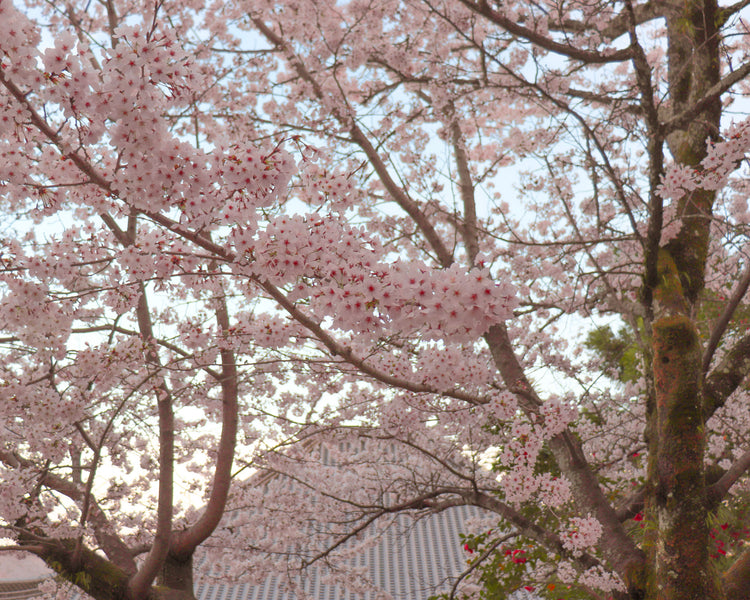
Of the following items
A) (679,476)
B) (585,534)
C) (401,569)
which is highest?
(401,569)

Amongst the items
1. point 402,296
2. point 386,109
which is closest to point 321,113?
point 386,109

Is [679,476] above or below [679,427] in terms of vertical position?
below

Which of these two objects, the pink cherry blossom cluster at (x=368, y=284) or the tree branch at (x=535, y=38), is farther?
the tree branch at (x=535, y=38)

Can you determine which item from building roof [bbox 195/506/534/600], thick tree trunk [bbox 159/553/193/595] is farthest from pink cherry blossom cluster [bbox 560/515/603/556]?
building roof [bbox 195/506/534/600]

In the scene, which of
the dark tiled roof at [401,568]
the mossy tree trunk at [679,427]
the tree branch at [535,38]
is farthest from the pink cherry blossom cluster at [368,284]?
the dark tiled roof at [401,568]

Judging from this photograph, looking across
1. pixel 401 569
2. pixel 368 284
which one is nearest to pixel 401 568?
pixel 401 569

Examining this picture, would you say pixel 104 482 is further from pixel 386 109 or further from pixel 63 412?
pixel 386 109

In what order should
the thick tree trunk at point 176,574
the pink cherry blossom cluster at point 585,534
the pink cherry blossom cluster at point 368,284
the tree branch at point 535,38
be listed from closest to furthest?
the pink cherry blossom cluster at point 368,284 < the tree branch at point 535,38 < the pink cherry blossom cluster at point 585,534 < the thick tree trunk at point 176,574

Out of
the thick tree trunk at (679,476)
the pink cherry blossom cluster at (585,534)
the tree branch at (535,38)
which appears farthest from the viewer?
the pink cherry blossom cluster at (585,534)

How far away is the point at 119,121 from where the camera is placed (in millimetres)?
1726

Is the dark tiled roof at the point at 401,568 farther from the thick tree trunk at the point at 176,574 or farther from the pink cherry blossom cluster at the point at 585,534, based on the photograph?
the pink cherry blossom cluster at the point at 585,534

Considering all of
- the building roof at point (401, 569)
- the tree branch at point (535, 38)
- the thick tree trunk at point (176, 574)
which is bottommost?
the thick tree trunk at point (176, 574)

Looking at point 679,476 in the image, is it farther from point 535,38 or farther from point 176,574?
point 176,574

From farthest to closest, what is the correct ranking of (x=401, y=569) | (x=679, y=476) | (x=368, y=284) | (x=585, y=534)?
(x=401, y=569), (x=585, y=534), (x=679, y=476), (x=368, y=284)
